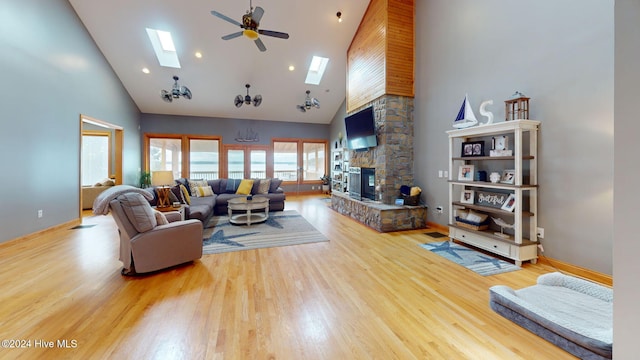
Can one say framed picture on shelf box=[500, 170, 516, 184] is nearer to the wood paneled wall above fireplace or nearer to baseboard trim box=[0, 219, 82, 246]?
the wood paneled wall above fireplace

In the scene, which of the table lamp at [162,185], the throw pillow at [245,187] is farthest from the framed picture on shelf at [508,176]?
the throw pillow at [245,187]

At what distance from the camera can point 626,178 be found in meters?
0.92

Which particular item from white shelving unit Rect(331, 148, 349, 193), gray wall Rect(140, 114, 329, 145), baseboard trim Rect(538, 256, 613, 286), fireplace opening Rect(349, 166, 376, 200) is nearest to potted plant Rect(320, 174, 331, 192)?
white shelving unit Rect(331, 148, 349, 193)

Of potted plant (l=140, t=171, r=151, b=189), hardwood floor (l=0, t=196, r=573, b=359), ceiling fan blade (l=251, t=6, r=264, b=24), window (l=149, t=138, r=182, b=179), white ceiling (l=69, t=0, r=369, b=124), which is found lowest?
hardwood floor (l=0, t=196, r=573, b=359)

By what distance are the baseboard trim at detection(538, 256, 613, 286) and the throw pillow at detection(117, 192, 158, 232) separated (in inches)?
189

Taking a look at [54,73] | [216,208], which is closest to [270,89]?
[216,208]

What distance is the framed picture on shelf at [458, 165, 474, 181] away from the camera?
3.78 metres

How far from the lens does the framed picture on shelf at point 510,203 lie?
3.15m

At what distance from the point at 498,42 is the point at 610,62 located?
1378mm

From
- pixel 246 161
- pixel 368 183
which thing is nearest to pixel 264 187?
pixel 368 183

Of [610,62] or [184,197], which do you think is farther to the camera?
[184,197]

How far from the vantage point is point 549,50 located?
2.94 metres

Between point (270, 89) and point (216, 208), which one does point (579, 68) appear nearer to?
point (216, 208)

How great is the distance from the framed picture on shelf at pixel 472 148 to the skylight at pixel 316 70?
16.6ft
